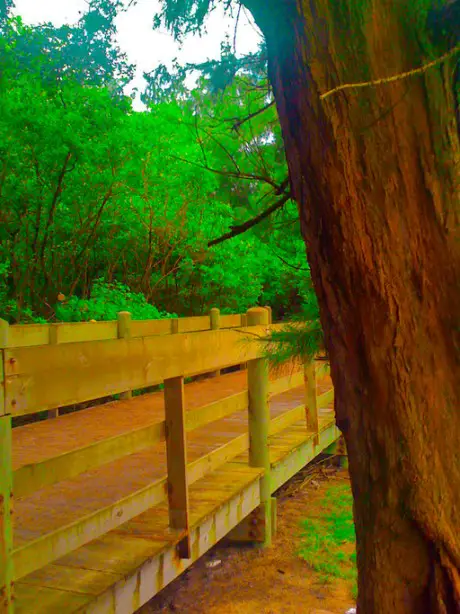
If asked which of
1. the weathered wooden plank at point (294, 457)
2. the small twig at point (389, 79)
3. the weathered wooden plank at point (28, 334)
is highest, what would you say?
the small twig at point (389, 79)

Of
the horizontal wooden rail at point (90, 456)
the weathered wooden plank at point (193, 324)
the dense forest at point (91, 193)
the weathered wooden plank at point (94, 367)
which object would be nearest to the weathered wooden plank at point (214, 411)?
the horizontal wooden rail at point (90, 456)

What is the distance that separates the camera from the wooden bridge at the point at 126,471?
2.53 m

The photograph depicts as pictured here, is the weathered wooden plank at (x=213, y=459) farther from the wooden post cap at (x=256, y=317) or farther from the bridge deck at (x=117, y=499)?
the wooden post cap at (x=256, y=317)

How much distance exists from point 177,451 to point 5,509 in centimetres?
137

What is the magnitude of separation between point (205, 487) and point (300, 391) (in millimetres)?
5241

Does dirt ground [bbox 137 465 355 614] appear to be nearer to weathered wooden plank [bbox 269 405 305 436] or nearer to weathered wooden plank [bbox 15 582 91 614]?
weathered wooden plank [bbox 269 405 305 436]

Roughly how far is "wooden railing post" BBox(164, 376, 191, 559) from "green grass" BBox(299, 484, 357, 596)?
5.38ft

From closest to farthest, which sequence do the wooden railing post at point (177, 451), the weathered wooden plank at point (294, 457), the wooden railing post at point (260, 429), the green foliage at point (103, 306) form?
the wooden railing post at point (177, 451) → the wooden railing post at point (260, 429) → the weathered wooden plank at point (294, 457) → the green foliage at point (103, 306)

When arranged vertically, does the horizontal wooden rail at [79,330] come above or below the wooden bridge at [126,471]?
above

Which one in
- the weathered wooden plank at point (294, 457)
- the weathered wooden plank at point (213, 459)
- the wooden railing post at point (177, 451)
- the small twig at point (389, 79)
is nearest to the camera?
the small twig at point (389, 79)

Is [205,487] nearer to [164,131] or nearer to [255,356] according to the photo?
[255,356]

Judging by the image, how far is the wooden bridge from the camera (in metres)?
2.53

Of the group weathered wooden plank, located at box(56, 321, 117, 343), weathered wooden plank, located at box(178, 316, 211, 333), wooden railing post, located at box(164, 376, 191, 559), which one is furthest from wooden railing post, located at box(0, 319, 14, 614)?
weathered wooden plank, located at box(178, 316, 211, 333)

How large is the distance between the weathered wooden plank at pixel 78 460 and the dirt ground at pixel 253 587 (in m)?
1.35
